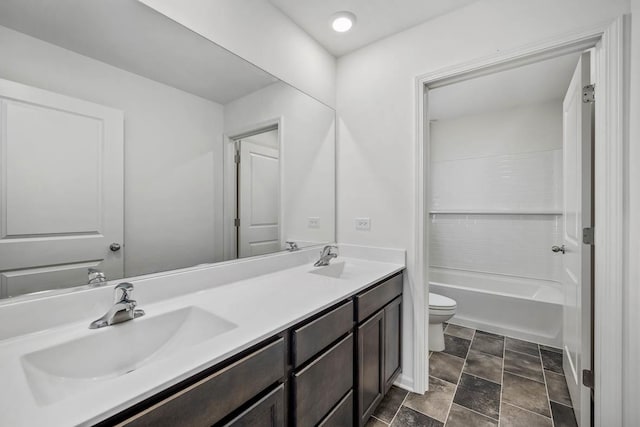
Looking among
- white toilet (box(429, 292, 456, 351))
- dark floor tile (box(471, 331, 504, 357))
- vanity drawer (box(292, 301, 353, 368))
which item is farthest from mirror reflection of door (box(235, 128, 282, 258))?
dark floor tile (box(471, 331, 504, 357))

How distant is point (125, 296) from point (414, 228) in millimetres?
Answer: 1528

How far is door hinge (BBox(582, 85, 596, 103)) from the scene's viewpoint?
132cm

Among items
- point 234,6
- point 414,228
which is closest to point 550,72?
point 414,228

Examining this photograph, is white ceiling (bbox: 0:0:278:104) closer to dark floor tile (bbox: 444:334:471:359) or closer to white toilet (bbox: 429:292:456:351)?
white toilet (bbox: 429:292:456:351)

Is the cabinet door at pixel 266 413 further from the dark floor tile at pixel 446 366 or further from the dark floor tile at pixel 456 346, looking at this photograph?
the dark floor tile at pixel 456 346

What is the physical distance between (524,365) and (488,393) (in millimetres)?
550

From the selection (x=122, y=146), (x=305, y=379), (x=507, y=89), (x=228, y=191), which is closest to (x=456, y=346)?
(x=305, y=379)

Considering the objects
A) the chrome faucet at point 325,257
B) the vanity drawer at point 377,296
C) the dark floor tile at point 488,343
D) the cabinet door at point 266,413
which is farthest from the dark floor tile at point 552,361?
the cabinet door at point 266,413

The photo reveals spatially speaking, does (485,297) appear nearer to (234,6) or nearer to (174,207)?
(174,207)

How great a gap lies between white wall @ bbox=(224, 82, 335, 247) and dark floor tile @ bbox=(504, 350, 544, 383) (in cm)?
163

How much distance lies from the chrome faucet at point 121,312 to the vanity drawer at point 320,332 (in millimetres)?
553

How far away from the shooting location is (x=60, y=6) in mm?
903

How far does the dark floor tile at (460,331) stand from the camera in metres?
2.52

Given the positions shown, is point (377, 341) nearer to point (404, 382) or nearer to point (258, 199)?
point (404, 382)
